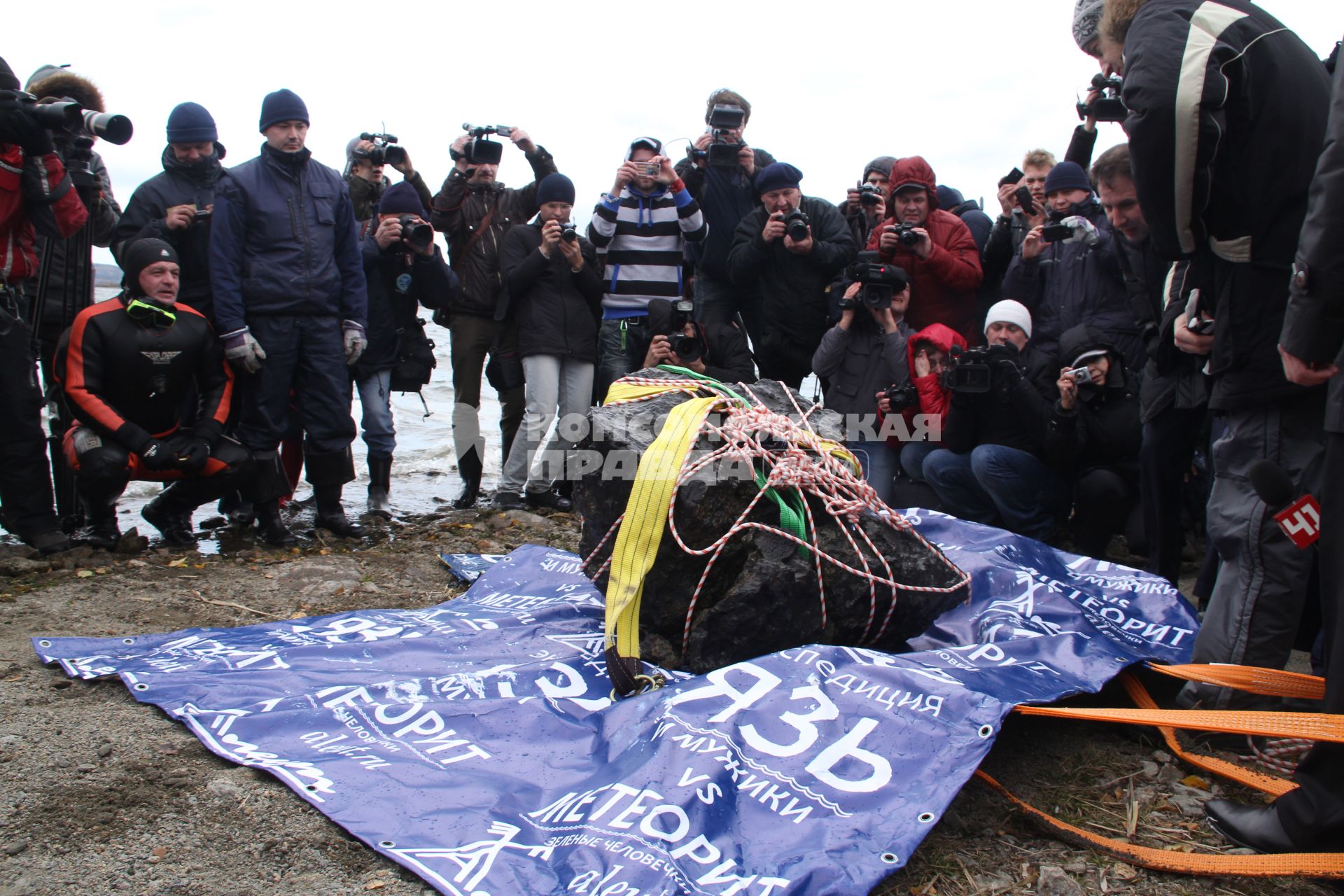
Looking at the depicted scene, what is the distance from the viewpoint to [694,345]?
4855 millimetres

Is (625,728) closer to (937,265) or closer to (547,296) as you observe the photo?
(937,265)

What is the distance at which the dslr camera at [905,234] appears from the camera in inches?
191

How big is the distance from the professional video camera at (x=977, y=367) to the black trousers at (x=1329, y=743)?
2.22 m

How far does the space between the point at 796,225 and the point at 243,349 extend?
2.73 metres

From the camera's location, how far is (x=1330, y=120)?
75.9 inches

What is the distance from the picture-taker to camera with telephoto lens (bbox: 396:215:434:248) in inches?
209

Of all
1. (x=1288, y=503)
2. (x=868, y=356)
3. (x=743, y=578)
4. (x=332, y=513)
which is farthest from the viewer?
(x=332, y=513)

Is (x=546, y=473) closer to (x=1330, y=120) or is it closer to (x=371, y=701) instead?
(x=371, y=701)

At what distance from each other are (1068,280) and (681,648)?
2.78 m

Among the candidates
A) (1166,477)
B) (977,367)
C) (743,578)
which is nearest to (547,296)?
(977,367)

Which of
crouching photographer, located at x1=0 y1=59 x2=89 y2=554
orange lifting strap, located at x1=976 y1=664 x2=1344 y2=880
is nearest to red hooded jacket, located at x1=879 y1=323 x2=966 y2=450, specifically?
orange lifting strap, located at x1=976 y1=664 x2=1344 y2=880

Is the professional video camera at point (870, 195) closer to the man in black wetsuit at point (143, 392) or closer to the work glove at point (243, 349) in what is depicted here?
the work glove at point (243, 349)

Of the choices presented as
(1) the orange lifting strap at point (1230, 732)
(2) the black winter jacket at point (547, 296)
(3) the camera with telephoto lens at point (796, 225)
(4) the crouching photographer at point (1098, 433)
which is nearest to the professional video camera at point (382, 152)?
(2) the black winter jacket at point (547, 296)

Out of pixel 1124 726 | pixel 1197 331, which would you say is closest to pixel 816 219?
pixel 1197 331
